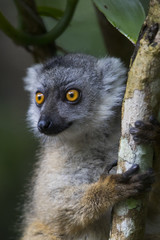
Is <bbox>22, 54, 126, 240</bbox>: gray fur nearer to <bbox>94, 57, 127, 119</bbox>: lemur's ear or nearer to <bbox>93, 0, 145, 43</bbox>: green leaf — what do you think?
<bbox>94, 57, 127, 119</bbox>: lemur's ear

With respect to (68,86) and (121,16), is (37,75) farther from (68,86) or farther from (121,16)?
(121,16)

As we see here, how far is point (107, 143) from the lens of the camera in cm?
538

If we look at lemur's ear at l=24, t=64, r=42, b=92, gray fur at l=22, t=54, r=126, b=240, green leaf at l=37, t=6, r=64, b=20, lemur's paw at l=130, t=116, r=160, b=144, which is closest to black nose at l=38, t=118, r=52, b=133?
gray fur at l=22, t=54, r=126, b=240

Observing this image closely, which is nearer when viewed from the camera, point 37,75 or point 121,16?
point 121,16

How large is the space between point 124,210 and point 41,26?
12.8ft

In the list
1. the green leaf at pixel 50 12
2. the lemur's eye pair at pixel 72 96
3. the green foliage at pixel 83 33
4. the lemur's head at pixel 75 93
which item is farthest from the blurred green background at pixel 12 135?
the lemur's eye pair at pixel 72 96

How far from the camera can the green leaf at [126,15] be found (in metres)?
4.15

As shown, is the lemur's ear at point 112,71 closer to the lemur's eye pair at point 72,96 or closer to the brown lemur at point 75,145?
the brown lemur at point 75,145

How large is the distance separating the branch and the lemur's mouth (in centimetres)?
133

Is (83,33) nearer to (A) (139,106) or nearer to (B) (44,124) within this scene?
(B) (44,124)

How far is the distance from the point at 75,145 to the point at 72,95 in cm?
67

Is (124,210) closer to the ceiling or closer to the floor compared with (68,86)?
closer to the floor

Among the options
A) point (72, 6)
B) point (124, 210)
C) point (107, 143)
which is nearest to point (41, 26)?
point (72, 6)

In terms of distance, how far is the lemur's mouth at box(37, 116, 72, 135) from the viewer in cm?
516
